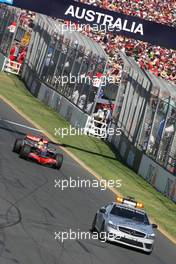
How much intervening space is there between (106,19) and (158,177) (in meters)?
6.71

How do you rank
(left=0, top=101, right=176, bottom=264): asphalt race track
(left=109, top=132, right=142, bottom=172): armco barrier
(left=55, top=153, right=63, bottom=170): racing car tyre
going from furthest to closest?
(left=109, top=132, right=142, bottom=172): armco barrier → (left=55, top=153, right=63, bottom=170): racing car tyre → (left=0, top=101, right=176, bottom=264): asphalt race track

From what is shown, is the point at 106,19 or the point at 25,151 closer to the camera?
the point at 25,151

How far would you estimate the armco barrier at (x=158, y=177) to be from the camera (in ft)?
96.8

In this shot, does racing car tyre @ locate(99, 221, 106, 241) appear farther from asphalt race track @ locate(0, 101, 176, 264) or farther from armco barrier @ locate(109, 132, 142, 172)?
armco barrier @ locate(109, 132, 142, 172)

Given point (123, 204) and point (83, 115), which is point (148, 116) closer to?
point (83, 115)

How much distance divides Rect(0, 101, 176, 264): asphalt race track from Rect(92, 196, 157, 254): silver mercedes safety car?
23 cm

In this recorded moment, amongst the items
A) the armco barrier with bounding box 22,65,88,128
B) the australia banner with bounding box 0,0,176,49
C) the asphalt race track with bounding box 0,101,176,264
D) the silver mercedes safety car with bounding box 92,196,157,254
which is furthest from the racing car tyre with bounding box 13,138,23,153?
the armco barrier with bounding box 22,65,88,128

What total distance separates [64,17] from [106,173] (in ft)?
20.5

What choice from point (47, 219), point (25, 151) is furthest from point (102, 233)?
point (25, 151)

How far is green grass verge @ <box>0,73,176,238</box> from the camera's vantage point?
26.8 metres

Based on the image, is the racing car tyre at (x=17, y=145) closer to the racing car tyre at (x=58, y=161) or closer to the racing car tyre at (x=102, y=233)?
the racing car tyre at (x=58, y=161)

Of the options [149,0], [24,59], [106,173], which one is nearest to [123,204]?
[106,173]

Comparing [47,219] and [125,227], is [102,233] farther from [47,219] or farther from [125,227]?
[47,219]

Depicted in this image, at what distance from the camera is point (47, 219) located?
19.8 metres
